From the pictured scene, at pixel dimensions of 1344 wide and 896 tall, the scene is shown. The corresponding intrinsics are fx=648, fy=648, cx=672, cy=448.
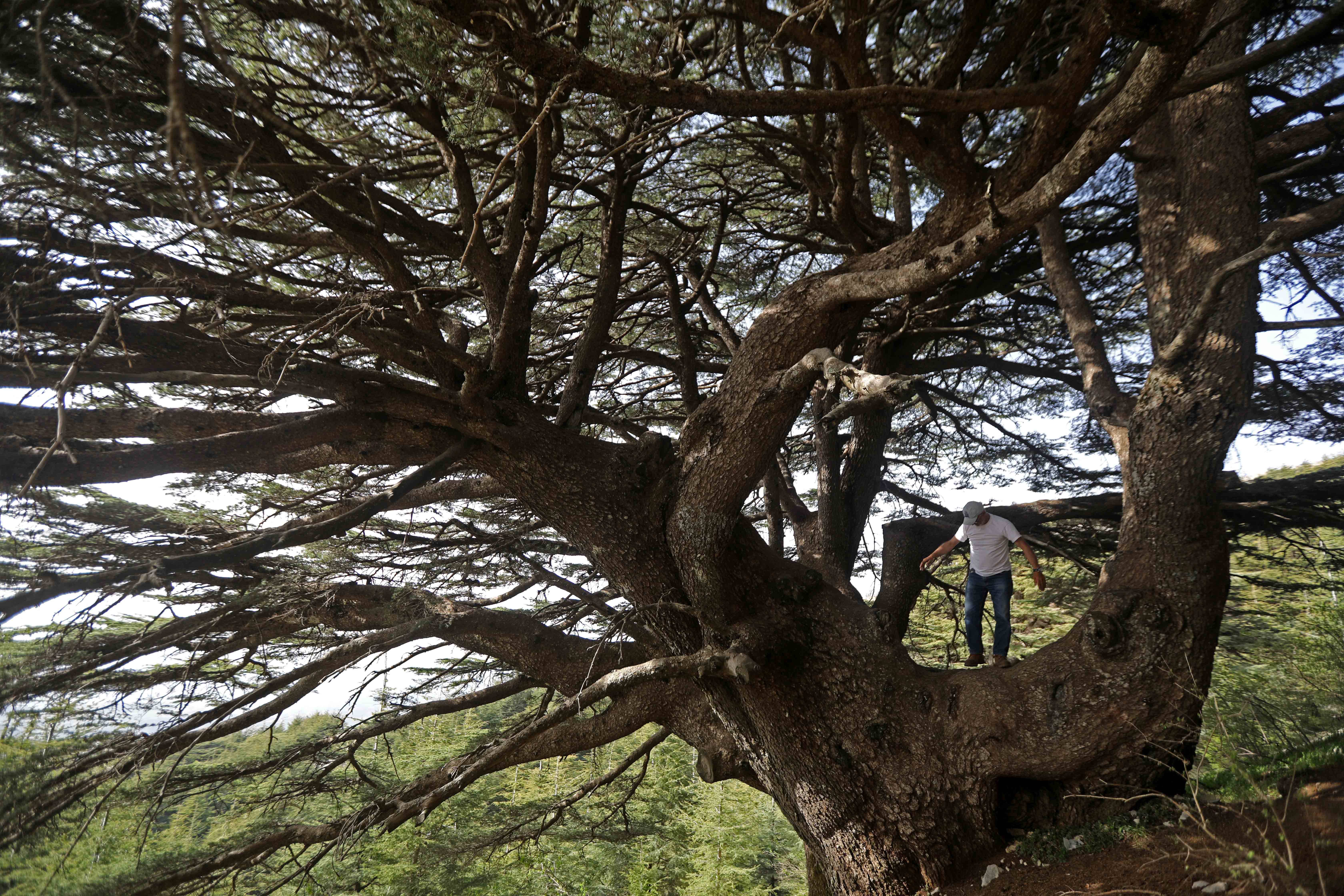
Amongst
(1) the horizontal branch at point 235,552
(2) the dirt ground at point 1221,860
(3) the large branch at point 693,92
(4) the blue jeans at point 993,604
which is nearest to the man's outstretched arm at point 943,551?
(4) the blue jeans at point 993,604

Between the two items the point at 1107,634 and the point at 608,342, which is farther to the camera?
the point at 608,342

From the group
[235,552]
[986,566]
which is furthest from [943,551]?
[235,552]

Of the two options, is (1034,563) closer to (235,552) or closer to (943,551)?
(943,551)

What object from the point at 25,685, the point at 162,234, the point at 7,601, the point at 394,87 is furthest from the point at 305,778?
the point at 394,87

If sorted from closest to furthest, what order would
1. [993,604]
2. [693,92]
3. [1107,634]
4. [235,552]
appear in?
1. [693,92]
2. [235,552]
3. [1107,634]
4. [993,604]

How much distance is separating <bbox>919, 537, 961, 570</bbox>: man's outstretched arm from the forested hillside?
1472 mm

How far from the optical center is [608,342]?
4.90 m

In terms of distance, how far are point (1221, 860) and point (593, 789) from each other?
4390 millimetres

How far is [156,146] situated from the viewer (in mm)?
2570

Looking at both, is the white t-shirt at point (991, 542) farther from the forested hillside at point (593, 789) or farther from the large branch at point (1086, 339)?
the forested hillside at point (593, 789)

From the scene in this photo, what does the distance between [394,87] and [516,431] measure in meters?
1.77

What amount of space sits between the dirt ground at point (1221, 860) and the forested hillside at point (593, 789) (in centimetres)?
19

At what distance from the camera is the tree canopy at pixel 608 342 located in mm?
2525

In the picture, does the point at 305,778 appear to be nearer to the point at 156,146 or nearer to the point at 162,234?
the point at 162,234
